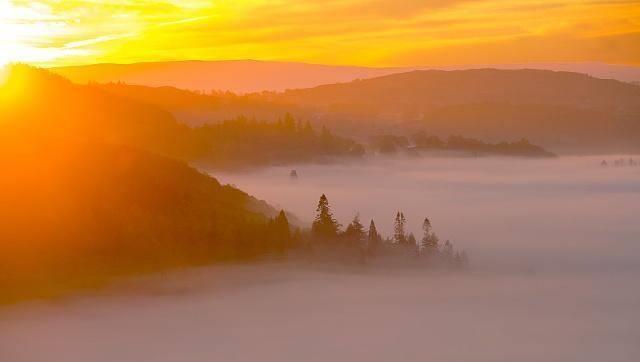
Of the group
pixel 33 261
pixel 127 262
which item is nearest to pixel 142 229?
pixel 127 262

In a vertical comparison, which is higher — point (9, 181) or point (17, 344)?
point (9, 181)

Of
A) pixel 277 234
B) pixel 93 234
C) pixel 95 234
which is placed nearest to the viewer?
pixel 93 234

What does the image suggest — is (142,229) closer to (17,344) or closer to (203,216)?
(203,216)

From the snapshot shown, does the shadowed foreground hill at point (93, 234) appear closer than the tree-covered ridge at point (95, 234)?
Yes

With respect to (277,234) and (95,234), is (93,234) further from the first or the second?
(277,234)

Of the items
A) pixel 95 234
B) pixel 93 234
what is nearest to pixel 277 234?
pixel 95 234

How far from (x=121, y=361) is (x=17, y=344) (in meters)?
28.2

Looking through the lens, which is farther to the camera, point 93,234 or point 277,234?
point 277,234

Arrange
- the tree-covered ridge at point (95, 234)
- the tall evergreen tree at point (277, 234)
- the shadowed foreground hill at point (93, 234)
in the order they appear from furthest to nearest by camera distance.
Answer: the tall evergreen tree at point (277, 234), the tree-covered ridge at point (95, 234), the shadowed foreground hill at point (93, 234)

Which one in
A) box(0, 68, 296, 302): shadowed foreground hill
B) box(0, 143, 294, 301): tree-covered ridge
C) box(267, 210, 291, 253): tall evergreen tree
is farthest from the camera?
box(267, 210, 291, 253): tall evergreen tree

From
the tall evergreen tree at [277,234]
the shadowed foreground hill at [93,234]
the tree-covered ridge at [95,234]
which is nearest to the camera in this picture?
the shadowed foreground hill at [93,234]

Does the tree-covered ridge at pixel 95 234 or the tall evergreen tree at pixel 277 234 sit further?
the tall evergreen tree at pixel 277 234

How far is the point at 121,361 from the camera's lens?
19225 centimetres

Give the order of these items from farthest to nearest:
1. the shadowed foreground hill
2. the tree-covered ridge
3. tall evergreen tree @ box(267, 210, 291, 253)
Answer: tall evergreen tree @ box(267, 210, 291, 253), the tree-covered ridge, the shadowed foreground hill
